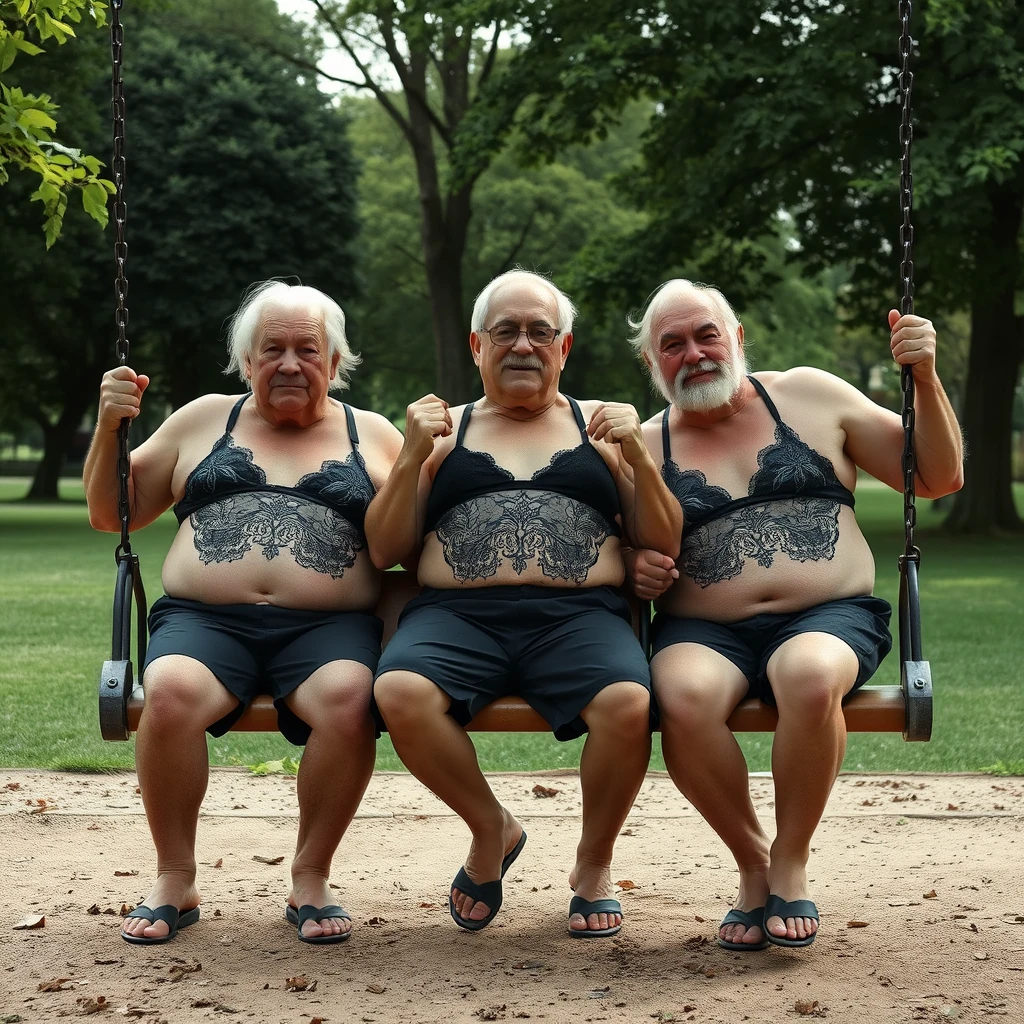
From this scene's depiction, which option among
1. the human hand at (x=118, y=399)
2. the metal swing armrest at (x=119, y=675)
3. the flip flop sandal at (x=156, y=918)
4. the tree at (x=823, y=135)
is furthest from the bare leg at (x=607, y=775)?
the tree at (x=823, y=135)

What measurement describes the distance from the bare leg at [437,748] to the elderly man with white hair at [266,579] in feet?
0.43

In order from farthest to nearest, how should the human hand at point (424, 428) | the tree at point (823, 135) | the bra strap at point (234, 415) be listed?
the tree at point (823, 135)
the bra strap at point (234, 415)
the human hand at point (424, 428)

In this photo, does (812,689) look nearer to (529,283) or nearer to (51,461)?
(529,283)

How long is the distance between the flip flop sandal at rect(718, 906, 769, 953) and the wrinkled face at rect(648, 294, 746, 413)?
133 centimetres

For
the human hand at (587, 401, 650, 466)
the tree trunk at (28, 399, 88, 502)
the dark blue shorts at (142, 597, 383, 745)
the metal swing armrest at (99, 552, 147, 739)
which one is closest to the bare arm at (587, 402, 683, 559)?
the human hand at (587, 401, 650, 466)

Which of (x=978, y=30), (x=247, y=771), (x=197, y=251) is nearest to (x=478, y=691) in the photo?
(x=247, y=771)

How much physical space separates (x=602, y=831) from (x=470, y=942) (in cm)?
46

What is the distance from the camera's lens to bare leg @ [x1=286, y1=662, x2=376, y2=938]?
12.1 ft

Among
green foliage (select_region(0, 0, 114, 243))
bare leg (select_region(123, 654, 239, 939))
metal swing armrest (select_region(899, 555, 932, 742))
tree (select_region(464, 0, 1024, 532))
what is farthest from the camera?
tree (select_region(464, 0, 1024, 532))

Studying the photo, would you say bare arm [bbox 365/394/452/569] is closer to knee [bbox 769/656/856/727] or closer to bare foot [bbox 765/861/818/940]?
knee [bbox 769/656/856/727]

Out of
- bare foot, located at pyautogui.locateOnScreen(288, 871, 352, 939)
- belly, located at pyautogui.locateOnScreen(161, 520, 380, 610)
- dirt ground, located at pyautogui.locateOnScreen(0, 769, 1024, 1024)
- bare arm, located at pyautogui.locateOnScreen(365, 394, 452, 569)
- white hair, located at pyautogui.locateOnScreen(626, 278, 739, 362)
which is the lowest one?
dirt ground, located at pyautogui.locateOnScreen(0, 769, 1024, 1024)

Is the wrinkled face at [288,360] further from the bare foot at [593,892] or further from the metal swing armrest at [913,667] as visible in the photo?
the metal swing armrest at [913,667]

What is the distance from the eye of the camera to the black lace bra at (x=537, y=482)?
3.94 m

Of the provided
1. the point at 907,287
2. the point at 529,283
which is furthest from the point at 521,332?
the point at 907,287
